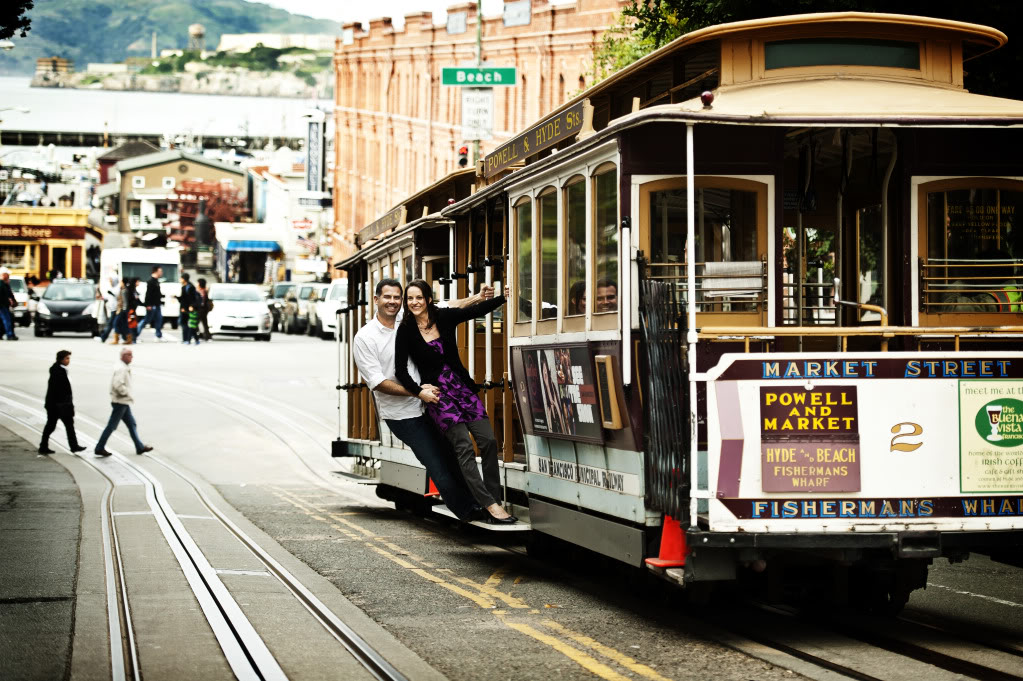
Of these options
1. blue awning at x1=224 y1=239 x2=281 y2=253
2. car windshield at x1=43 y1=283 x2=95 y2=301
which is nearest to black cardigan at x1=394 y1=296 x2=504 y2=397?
car windshield at x1=43 y1=283 x2=95 y2=301

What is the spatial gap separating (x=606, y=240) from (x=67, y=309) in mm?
33574

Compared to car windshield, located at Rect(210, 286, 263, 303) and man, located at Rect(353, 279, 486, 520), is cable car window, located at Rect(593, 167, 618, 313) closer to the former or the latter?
man, located at Rect(353, 279, 486, 520)

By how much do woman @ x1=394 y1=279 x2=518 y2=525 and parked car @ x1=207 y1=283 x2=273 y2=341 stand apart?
1224 inches

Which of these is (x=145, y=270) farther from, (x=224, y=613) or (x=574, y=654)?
(x=574, y=654)

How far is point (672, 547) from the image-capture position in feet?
27.1

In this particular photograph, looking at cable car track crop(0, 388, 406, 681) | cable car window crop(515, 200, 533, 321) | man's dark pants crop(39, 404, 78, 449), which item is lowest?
cable car track crop(0, 388, 406, 681)

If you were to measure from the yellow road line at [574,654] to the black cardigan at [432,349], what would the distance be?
7.13 feet

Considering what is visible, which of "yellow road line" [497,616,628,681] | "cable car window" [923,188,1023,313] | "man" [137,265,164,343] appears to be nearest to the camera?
"yellow road line" [497,616,628,681]

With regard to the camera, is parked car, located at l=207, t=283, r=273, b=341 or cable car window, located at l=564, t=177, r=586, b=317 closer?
cable car window, located at l=564, t=177, r=586, b=317

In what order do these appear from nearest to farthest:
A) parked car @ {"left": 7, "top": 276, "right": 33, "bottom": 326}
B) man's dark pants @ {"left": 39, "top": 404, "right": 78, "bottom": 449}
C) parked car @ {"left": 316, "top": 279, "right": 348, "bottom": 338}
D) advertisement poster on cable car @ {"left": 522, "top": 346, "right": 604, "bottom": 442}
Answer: advertisement poster on cable car @ {"left": 522, "top": 346, "right": 604, "bottom": 442} → man's dark pants @ {"left": 39, "top": 404, "right": 78, "bottom": 449} → parked car @ {"left": 316, "top": 279, "right": 348, "bottom": 338} → parked car @ {"left": 7, "top": 276, "right": 33, "bottom": 326}

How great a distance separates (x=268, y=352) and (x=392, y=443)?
22141 mm

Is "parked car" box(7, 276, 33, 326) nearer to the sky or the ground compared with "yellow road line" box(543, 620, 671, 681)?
nearer to the sky

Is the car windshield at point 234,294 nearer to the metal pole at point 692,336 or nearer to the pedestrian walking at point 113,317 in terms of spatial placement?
the pedestrian walking at point 113,317

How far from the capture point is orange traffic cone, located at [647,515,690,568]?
8219mm
